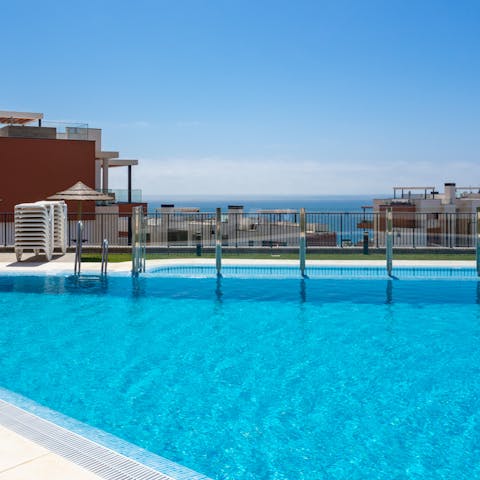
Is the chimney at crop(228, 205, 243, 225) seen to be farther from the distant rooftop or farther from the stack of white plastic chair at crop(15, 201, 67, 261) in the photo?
the distant rooftop

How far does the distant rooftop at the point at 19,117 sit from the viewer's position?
3634 centimetres

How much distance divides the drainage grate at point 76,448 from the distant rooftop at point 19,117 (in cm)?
3268

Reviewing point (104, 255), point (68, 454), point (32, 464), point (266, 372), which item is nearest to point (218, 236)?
point (104, 255)

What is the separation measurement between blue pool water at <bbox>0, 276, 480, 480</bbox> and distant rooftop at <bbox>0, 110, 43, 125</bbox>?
24.2 metres

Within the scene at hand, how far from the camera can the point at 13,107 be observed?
127ft

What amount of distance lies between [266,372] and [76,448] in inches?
138

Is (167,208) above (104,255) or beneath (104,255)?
above

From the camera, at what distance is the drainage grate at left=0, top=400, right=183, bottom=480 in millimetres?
4727

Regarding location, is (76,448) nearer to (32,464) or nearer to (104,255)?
(32,464)

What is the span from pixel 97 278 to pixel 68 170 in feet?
63.4

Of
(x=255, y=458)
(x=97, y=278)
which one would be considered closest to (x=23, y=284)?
(x=97, y=278)

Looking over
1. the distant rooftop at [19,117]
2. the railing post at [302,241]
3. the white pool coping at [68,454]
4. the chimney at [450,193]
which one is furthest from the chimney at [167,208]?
the white pool coping at [68,454]

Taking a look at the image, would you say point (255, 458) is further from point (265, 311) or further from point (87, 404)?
point (265, 311)

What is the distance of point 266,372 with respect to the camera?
8.23 metres
